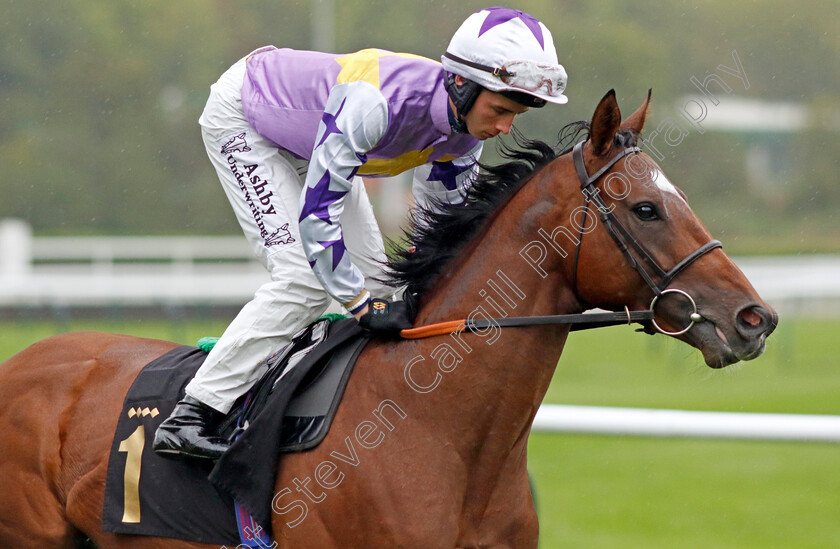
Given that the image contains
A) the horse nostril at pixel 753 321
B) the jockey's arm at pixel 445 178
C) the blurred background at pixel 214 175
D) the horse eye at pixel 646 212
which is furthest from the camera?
the blurred background at pixel 214 175

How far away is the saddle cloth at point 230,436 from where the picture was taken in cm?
250

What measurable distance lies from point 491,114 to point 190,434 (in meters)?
1.19

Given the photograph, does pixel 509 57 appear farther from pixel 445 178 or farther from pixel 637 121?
pixel 445 178

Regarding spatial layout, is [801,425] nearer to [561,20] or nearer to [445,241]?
[445,241]

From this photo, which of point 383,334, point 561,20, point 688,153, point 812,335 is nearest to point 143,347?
point 383,334

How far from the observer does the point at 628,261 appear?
2.32 meters

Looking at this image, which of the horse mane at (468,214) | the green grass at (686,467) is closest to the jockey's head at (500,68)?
the horse mane at (468,214)

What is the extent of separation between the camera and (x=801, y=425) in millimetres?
3508

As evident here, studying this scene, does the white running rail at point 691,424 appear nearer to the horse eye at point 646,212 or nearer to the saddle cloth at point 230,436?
the saddle cloth at point 230,436

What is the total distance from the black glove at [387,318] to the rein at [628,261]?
0.39 ft

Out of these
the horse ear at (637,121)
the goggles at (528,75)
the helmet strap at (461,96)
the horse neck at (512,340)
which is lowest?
the horse neck at (512,340)

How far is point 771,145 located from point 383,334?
77.3 ft

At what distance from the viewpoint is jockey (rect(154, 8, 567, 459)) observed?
2.47 meters

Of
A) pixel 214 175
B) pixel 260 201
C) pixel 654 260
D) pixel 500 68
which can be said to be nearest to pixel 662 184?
pixel 654 260
